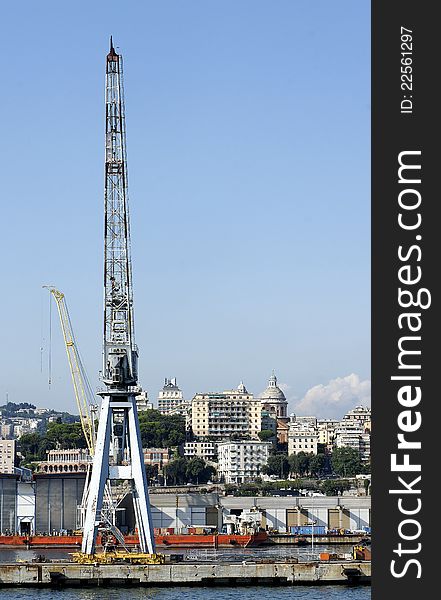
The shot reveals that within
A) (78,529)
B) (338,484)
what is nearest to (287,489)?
(338,484)

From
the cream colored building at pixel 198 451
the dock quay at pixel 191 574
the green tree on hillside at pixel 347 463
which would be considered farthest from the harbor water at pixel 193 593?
the cream colored building at pixel 198 451

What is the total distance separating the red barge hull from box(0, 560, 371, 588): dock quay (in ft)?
76.0

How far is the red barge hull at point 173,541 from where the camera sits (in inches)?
3063

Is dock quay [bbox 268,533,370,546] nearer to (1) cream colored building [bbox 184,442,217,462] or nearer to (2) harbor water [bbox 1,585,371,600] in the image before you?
(2) harbor water [bbox 1,585,371,600]

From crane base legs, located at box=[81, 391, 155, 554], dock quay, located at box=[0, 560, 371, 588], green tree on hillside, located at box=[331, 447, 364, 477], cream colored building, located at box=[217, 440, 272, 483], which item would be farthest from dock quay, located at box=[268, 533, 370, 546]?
cream colored building, located at box=[217, 440, 272, 483]

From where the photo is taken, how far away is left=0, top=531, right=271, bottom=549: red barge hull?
77.8 metres

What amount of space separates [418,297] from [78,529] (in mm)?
66360

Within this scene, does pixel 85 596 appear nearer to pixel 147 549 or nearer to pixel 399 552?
pixel 147 549

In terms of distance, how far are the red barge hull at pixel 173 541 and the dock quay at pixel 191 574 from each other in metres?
23.2

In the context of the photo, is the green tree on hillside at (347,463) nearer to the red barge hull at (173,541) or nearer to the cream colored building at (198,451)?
the cream colored building at (198,451)

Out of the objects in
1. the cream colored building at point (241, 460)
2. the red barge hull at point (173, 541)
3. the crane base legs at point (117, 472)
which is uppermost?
the crane base legs at point (117, 472)

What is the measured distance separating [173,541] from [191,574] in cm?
2466

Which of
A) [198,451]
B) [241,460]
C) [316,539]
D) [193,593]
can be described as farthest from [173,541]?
[198,451]

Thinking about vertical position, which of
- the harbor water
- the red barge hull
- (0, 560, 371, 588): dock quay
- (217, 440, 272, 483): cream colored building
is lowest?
(217, 440, 272, 483): cream colored building
